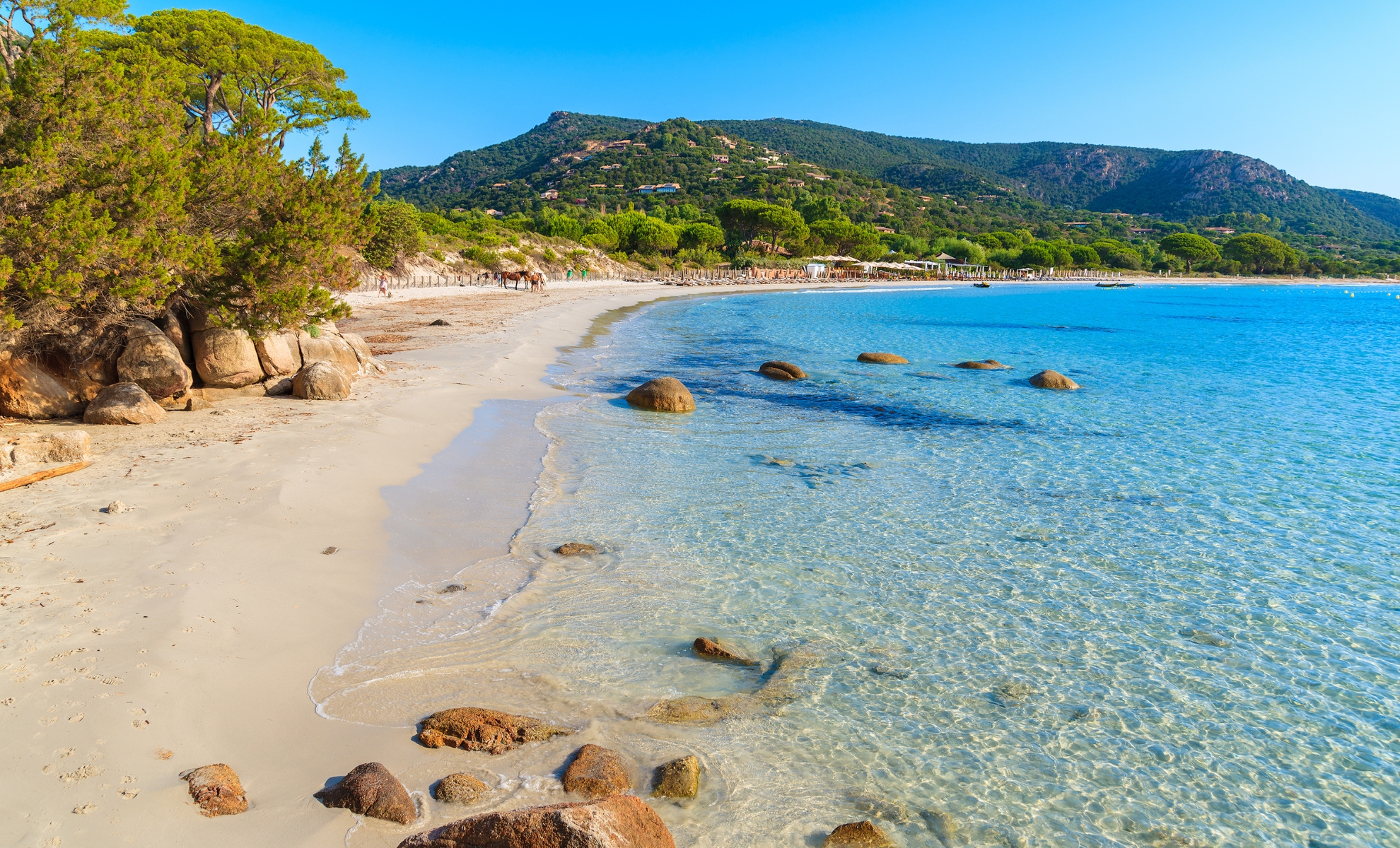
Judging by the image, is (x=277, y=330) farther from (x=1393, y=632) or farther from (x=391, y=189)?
(x=391, y=189)

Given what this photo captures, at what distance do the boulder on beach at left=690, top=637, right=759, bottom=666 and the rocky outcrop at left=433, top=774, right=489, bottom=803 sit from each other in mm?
2154

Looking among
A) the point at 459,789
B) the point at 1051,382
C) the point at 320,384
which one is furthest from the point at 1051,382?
the point at 459,789

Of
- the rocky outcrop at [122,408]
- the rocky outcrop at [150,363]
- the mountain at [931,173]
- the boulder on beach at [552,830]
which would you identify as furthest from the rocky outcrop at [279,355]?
the mountain at [931,173]

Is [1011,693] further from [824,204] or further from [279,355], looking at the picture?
[824,204]

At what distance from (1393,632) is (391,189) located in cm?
17810

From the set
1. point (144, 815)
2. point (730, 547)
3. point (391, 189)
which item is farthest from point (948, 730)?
point (391, 189)

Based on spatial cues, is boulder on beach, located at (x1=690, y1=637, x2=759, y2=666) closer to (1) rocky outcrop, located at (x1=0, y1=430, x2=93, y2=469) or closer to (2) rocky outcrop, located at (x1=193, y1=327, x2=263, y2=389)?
(1) rocky outcrop, located at (x1=0, y1=430, x2=93, y2=469)

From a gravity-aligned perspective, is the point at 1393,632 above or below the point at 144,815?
below

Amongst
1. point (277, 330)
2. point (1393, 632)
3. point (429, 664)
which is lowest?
point (1393, 632)

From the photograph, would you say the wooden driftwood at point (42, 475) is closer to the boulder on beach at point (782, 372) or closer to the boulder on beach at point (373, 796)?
the boulder on beach at point (373, 796)

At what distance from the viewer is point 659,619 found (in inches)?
253

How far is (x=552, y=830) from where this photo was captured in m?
3.08

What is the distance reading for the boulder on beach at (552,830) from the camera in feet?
10.1

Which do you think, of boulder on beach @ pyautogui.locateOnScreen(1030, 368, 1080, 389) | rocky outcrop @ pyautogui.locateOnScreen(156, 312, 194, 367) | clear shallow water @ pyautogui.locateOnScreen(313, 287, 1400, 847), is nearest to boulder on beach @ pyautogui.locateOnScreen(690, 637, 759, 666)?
clear shallow water @ pyautogui.locateOnScreen(313, 287, 1400, 847)
